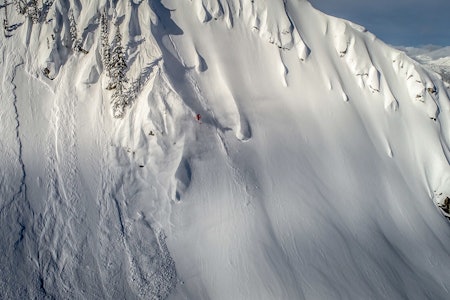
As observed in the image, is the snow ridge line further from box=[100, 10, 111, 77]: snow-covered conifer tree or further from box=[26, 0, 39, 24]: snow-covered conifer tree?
box=[100, 10, 111, 77]: snow-covered conifer tree

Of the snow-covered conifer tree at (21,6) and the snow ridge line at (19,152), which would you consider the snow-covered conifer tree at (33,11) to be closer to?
the snow-covered conifer tree at (21,6)

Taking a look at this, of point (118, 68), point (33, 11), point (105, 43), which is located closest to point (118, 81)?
point (118, 68)

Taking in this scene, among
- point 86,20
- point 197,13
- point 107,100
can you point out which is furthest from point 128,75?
point 197,13

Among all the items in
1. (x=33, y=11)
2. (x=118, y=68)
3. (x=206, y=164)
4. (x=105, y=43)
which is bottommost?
(x=206, y=164)

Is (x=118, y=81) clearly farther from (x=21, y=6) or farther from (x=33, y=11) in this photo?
(x=21, y=6)

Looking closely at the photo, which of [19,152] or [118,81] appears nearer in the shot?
[19,152]

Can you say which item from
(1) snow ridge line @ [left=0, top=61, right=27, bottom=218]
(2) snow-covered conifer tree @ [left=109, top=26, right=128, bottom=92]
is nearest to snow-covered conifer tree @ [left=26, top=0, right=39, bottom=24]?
(1) snow ridge line @ [left=0, top=61, right=27, bottom=218]

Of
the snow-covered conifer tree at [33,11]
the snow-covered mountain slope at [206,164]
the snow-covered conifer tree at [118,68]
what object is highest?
the snow-covered conifer tree at [33,11]

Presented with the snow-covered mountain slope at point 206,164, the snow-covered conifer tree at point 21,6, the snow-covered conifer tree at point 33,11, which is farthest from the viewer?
the snow-covered conifer tree at point 21,6

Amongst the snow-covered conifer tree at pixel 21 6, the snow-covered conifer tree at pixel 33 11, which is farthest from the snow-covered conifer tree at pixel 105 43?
the snow-covered conifer tree at pixel 21 6

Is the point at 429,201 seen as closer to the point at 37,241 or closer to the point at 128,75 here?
the point at 128,75
